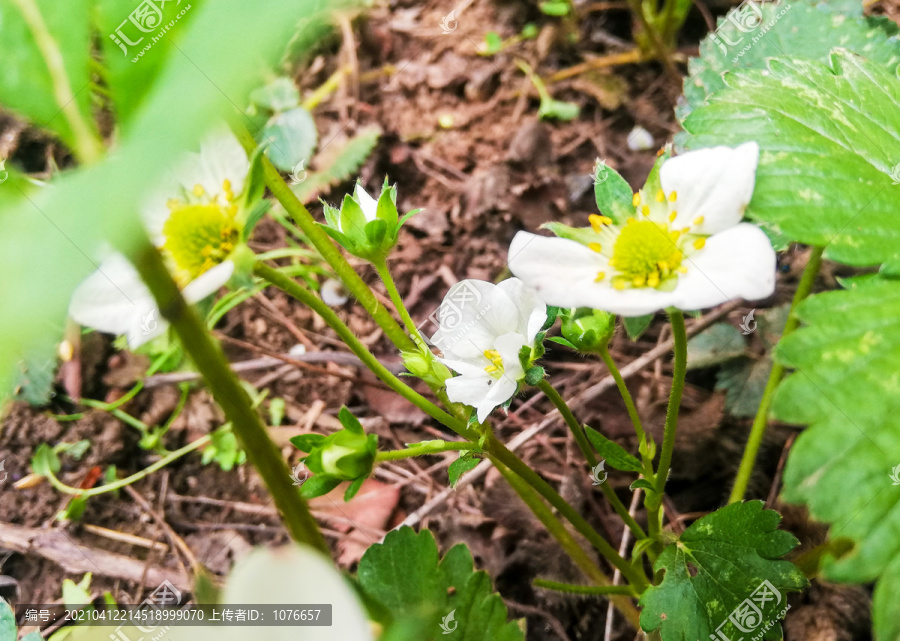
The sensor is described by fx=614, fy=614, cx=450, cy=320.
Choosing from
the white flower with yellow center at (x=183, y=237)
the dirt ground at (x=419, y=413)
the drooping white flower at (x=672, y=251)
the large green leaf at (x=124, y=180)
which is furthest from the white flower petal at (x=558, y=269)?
the dirt ground at (x=419, y=413)

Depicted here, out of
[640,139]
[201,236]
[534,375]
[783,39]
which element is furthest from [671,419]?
[640,139]

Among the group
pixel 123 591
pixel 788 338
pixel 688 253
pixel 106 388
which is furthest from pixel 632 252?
pixel 106 388

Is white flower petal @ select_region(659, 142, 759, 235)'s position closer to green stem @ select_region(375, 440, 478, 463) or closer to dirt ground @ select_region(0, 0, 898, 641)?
green stem @ select_region(375, 440, 478, 463)

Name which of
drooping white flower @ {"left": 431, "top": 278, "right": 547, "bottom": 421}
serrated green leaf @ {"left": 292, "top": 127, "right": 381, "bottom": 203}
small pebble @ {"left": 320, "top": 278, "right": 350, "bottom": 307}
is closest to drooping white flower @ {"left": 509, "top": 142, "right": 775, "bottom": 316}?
drooping white flower @ {"left": 431, "top": 278, "right": 547, "bottom": 421}

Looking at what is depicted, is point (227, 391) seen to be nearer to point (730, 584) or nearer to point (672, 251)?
point (672, 251)

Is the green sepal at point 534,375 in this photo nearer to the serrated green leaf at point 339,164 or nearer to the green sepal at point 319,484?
the green sepal at point 319,484

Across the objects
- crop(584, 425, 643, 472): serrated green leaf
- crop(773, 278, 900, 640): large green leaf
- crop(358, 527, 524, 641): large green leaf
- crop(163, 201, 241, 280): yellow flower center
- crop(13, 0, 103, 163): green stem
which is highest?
crop(13, 0, 103, 163): green stem

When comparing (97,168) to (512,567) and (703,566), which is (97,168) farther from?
(512,567)
